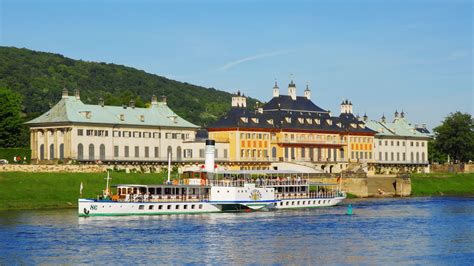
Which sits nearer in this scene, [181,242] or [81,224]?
[181,242]

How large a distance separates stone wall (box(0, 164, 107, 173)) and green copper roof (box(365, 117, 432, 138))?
68069 mm

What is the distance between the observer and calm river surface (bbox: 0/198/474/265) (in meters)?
65.8

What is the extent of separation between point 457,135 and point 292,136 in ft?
142

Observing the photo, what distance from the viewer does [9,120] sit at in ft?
499

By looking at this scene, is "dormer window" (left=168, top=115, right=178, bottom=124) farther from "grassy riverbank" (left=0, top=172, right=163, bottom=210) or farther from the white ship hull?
the white ship hull

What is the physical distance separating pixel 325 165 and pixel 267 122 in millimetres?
13428

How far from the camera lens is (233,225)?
8888cm

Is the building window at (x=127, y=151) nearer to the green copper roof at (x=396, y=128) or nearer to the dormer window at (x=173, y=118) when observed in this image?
the dormer window at (x=173, y=118)

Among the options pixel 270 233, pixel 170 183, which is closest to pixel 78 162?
pixel 170 183

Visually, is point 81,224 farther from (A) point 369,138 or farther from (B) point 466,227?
(A) point 369,138

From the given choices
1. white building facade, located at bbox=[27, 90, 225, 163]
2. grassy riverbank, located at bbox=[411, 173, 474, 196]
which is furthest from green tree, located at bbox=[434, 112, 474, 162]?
white building facade, located at bbox=[27, 90, 225, 163]

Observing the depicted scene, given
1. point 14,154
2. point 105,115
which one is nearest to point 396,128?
point 105,115

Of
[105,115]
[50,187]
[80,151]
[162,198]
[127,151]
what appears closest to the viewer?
[162,198]

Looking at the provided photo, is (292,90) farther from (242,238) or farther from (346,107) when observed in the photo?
(242,238)
